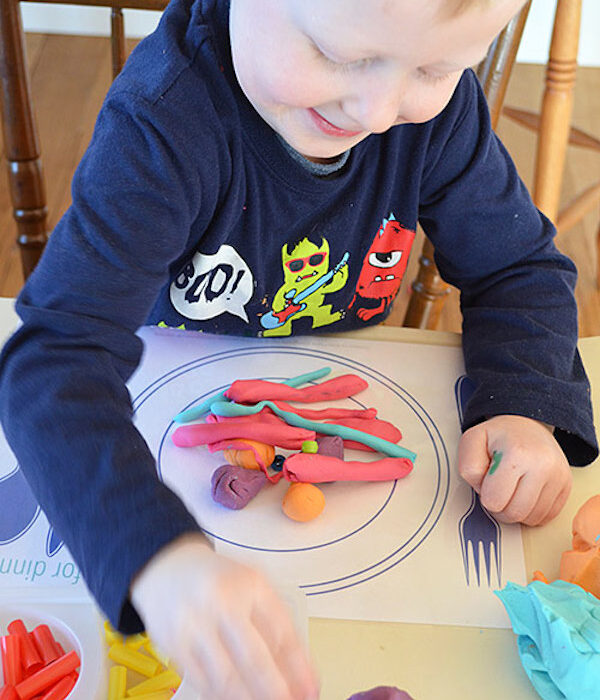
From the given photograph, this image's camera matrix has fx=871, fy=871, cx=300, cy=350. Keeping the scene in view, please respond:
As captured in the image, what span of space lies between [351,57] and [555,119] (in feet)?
2.24

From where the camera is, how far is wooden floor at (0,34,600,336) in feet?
5.58

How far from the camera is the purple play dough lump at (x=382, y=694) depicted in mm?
456

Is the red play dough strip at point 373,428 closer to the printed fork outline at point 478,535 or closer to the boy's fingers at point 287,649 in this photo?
the printed fork outline at point 478,535

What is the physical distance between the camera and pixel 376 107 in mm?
486

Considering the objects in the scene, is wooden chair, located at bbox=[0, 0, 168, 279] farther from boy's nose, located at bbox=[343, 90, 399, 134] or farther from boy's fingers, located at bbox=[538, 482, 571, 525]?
boy's fingers, located at bbox=[538, 482, 571, 525]

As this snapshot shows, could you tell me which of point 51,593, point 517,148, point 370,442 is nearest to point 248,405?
point 370,442

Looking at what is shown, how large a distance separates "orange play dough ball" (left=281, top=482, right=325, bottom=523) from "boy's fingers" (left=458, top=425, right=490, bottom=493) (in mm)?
110

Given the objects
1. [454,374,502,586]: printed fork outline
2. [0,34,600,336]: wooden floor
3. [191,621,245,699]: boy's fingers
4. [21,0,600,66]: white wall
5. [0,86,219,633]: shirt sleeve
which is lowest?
[0,34,600,336]: wooden floor

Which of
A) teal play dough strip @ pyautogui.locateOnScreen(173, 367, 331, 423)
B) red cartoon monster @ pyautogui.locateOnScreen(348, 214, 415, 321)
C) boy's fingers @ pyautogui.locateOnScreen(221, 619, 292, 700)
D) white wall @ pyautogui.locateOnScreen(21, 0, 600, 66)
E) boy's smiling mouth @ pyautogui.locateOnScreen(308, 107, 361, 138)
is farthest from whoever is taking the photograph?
white wall @ pyautogui.locateOnScreen(21, 0, 600, 66)

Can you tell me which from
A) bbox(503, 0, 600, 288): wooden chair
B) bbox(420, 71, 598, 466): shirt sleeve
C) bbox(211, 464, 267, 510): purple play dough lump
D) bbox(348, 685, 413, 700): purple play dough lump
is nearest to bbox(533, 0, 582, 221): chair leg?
bbox(503, 0, 600, 288): wooden chair

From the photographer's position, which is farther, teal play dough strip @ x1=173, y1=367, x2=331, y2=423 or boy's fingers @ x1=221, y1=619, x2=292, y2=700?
teal play dough strip @ x1=173, y1=367, x2=331, y2=423

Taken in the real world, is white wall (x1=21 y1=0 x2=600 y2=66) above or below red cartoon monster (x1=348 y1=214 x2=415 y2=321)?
below

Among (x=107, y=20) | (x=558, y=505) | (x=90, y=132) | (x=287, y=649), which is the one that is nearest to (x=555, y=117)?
(x=558, y=505)

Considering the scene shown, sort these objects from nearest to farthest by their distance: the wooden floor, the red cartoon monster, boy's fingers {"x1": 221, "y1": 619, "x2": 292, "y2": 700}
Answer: boy's fingers {"x1": 221, "y1": 619, "x2": 292, "y2": 700}, the red cartoon monster, the wooden floor
